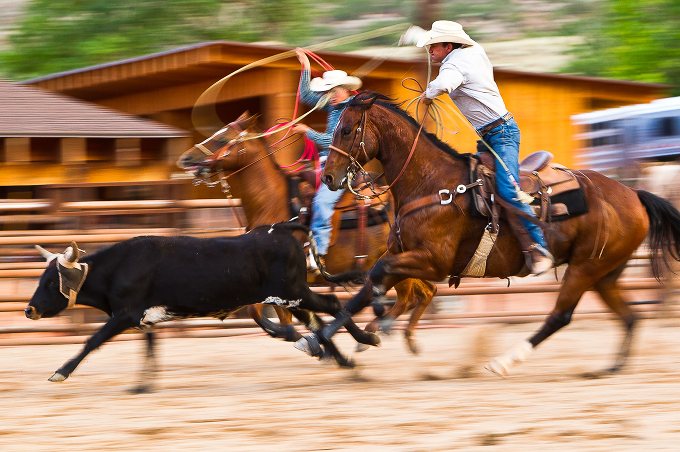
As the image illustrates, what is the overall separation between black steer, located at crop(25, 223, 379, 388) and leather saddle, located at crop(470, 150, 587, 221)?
4.91 ft

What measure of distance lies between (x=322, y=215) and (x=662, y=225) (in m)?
3.10

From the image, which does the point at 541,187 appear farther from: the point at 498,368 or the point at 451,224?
the point at 498,368

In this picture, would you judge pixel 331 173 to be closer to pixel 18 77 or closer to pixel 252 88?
pixel 252 88

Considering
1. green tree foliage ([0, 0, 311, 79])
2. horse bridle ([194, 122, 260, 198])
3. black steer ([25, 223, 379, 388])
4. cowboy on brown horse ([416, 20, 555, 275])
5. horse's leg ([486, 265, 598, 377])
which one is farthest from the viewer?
green tree foliage ([0, 0, 311, 79])

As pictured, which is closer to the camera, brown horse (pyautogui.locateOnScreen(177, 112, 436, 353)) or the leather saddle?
the leather saddle

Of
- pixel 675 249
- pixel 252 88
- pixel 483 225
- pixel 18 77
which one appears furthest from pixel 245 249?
pixel 18 77

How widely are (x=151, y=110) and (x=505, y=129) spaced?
39.7 feet

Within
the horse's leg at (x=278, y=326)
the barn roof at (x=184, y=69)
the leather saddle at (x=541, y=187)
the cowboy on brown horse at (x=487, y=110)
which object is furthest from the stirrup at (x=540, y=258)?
the barn roof at (x=184, y=69)

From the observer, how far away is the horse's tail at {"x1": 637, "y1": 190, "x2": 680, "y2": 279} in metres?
6.99

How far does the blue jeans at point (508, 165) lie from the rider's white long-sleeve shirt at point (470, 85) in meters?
0.12

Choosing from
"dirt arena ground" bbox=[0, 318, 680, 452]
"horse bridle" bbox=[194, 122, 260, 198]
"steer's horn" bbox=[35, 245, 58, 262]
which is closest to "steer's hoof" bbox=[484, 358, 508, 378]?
"dirt arena ground" bbox=[0, 318, 680, 452]

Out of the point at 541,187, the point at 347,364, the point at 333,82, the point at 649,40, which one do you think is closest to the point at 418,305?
the point at 347,364

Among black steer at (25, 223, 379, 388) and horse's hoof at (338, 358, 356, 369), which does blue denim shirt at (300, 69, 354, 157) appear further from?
horse's hoof at (338, 358, 356, 369)

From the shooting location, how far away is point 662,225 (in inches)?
276
